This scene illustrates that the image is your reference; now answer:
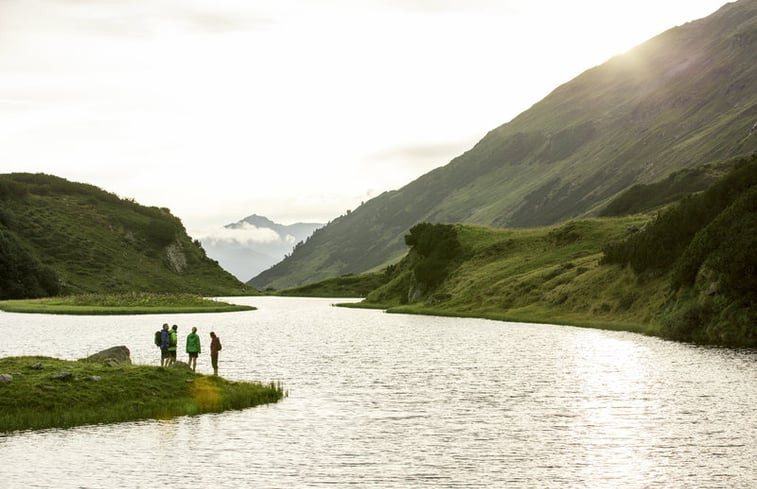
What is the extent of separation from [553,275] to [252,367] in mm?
88595

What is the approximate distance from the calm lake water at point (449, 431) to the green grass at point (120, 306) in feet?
308

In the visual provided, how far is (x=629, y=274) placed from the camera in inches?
4624

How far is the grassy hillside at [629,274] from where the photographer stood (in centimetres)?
8450

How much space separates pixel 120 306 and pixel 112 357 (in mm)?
132655

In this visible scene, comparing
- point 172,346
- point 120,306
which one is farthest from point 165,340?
point 120,306

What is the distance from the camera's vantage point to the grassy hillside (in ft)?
277

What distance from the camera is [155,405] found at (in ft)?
149

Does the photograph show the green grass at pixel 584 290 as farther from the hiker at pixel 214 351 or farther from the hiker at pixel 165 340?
the hiker at pixel 165 340

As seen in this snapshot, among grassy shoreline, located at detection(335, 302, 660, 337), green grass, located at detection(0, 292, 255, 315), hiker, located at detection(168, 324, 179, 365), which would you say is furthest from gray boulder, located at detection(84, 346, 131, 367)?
green grass, located at detection(0, 292, 255, 315)

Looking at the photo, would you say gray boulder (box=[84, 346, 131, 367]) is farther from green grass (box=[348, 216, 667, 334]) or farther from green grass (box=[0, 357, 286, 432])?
green grass (box=[348, 216, 667, 334])

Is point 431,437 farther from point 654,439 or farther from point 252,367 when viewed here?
point 252,367

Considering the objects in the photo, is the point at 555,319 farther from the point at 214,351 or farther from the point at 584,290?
the point at 214,351

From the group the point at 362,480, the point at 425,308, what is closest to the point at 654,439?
the point at 362,480

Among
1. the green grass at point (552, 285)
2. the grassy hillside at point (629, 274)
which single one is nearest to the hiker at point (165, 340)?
the grassy hillside at point (629, 274)
